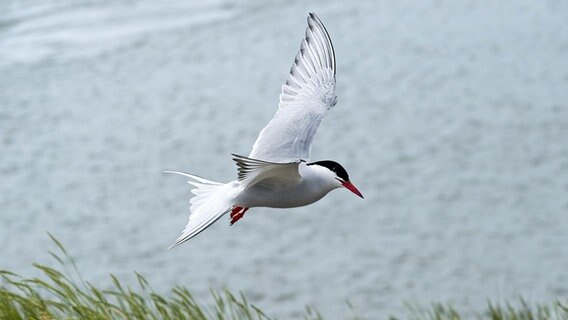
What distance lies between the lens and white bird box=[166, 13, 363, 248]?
11.6 feet

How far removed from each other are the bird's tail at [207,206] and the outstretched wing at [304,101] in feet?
0.87

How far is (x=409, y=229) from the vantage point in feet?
55.8

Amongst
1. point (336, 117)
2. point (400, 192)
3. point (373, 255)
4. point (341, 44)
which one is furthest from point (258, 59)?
point (373, 255)

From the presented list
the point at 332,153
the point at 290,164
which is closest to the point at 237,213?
the point at 290,164

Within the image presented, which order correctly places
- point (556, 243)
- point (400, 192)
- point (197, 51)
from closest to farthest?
point (556, 243) → point (400, 192) → point (197, 51)

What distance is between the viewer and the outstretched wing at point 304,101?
4.45 metres

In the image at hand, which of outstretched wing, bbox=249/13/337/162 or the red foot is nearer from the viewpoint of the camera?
the red foot

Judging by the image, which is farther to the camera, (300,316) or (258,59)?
(258,59)

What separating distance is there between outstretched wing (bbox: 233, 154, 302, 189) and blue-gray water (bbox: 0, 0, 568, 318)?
11.3m

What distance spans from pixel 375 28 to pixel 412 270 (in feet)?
34.0

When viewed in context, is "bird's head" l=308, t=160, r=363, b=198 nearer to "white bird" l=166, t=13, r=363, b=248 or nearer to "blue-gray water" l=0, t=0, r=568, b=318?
"white bird" l=166, t=13, r=363, b=248

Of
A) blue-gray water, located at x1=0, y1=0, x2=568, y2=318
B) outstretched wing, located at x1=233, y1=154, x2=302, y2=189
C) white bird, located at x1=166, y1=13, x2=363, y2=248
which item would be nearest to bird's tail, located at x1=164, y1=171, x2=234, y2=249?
white bird, located at x1=166, y1=13, x2=363, y2=248

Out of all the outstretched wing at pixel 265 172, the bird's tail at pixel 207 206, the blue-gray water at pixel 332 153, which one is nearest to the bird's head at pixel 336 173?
the outstretched wing at pixel 265 172

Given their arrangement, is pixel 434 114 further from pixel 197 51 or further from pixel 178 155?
pixel 197 51
